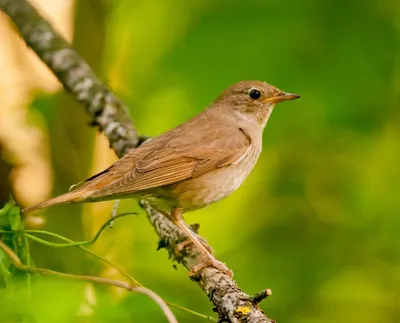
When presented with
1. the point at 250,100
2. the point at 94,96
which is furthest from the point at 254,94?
the point at 94,96

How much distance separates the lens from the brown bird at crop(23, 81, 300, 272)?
4.30 metres

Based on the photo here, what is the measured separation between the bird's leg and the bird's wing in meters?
0.20

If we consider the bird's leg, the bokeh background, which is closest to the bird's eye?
the bokeh background

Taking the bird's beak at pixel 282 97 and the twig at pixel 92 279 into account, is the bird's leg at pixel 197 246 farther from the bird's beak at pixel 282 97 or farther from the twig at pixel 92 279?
the bird's beak at pixel 282 97

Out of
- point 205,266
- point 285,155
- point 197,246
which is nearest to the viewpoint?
point 205,266

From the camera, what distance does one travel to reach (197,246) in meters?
4.31

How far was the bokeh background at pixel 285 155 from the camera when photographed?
5336 millimetres

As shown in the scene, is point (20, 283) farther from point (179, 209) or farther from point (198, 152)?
point (198, 152)

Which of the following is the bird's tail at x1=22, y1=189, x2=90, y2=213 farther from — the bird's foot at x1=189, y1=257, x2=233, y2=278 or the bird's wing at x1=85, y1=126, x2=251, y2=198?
the bird's foot at x1=189, y1=257, x2=233, y2=278

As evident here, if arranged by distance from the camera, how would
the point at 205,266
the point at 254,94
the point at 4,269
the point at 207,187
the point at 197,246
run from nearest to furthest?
the point at 4,269
the point at 205,266
the point at 197,246
the point at 207,187
the point at 254,94

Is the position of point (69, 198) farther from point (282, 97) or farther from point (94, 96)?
point (282, 97)

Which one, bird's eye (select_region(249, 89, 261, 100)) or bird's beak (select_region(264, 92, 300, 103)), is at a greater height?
bird's eye (select_region(249, 89, 261, 100))

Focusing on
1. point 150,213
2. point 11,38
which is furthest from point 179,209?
point 11,38

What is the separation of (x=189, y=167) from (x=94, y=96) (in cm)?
90
